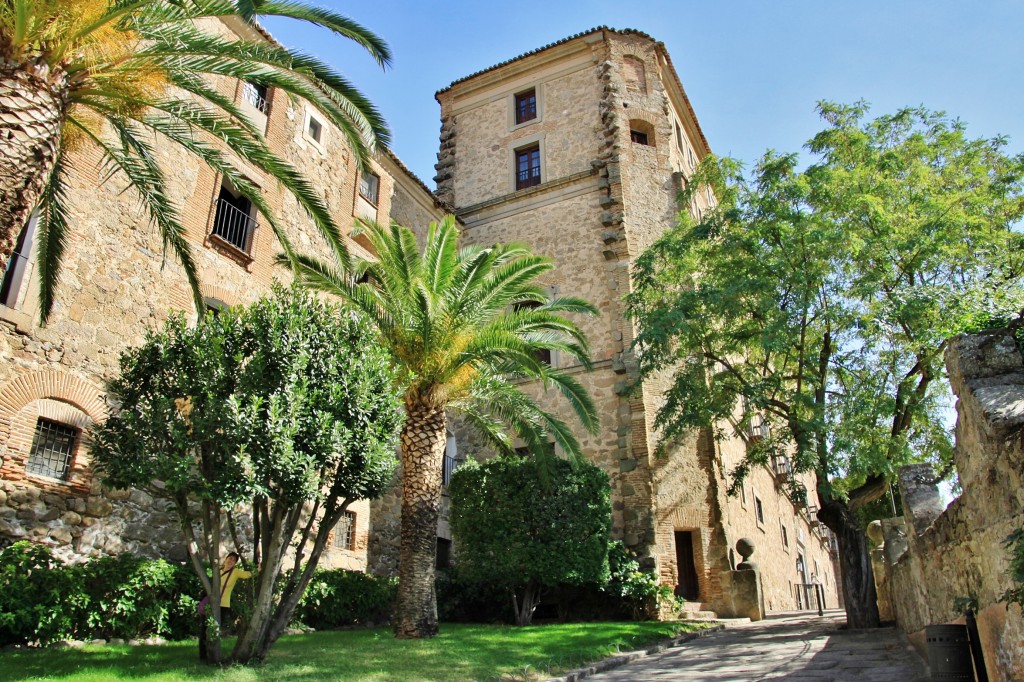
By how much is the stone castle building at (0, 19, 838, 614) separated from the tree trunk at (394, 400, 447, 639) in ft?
12.4

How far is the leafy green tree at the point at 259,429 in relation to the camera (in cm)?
812

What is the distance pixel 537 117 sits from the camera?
23.4 metres

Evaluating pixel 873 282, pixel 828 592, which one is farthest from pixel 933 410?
pixel 828 592

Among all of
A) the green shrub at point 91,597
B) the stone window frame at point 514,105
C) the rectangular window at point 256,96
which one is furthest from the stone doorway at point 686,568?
the rectangular window at point 256,96

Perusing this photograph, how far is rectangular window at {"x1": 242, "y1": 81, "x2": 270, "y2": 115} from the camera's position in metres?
15.5

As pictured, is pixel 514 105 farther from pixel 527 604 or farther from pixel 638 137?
pixel 527 604

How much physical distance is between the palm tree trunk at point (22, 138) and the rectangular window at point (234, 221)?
300 inches

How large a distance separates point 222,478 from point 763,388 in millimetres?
10087

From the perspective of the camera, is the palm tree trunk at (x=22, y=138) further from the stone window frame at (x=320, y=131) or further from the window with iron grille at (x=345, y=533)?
the stone window frame at (x=320, y=131)

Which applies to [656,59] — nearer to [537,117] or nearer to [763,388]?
[537,117]

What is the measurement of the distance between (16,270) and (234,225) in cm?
484

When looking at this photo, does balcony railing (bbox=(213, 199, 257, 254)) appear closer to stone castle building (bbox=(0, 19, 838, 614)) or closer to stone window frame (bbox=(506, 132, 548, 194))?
stone castle building (bbox=(0, 19, 838, 614))

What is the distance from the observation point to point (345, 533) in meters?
15.4

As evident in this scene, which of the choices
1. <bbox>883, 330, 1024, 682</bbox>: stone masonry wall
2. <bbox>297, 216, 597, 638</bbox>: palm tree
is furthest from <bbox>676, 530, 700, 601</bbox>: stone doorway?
<bbox>883, 330, 1024, 682</bbox>: stone masonry wall
